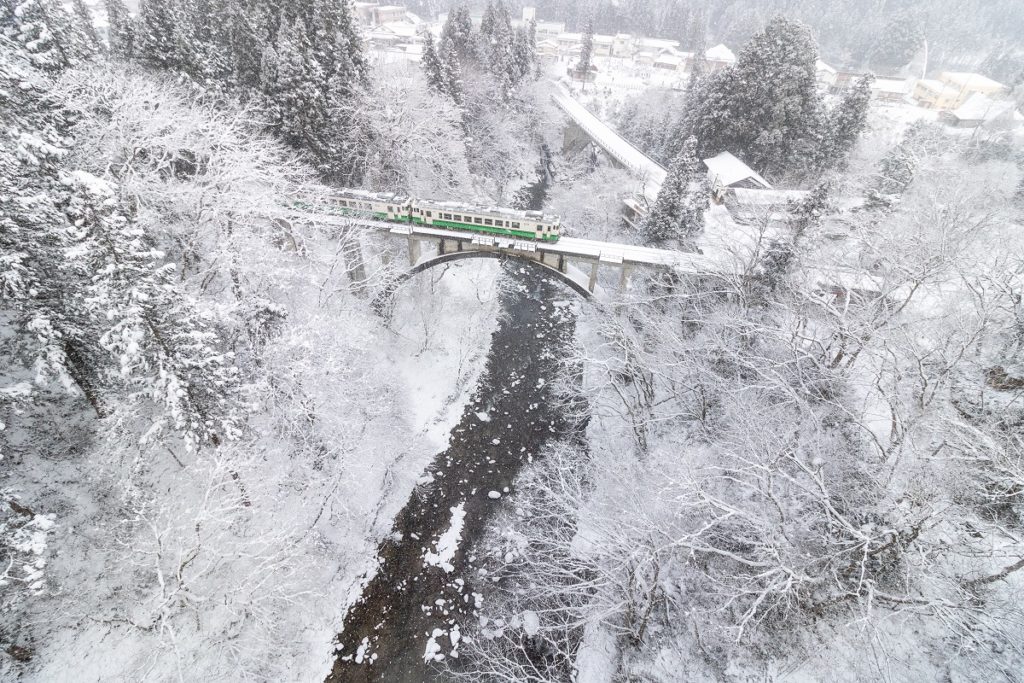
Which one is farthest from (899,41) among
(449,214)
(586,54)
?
(449,214)

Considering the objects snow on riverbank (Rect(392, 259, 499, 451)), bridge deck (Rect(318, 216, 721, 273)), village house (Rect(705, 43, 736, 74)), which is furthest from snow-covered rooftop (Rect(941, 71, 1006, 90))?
snow on riverbank (Rect(392, 259, 499, 451))

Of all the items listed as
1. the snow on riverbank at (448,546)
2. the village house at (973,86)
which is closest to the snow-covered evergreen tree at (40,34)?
the snow on riverbank at (448,546)

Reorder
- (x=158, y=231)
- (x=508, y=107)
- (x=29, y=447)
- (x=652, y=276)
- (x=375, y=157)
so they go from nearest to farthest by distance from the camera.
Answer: (x=29, y=447) → (x=158, y=231) → (x=652, y=276) → (x=375, y=157) → (x=508, y=107)

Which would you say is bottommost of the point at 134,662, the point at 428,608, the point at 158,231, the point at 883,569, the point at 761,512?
the point at 428,608

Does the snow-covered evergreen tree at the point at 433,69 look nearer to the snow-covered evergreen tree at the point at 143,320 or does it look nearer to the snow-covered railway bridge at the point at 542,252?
the snow-covered railway bridge at the point at 542,252

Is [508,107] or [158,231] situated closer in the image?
[158,231]

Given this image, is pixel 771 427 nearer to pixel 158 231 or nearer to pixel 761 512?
pixel 761 512

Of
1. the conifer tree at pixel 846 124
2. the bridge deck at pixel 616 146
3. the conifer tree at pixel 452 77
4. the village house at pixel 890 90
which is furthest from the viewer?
the village house at pixel 890 90

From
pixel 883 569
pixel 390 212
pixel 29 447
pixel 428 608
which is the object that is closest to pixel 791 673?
pixel 883 569
